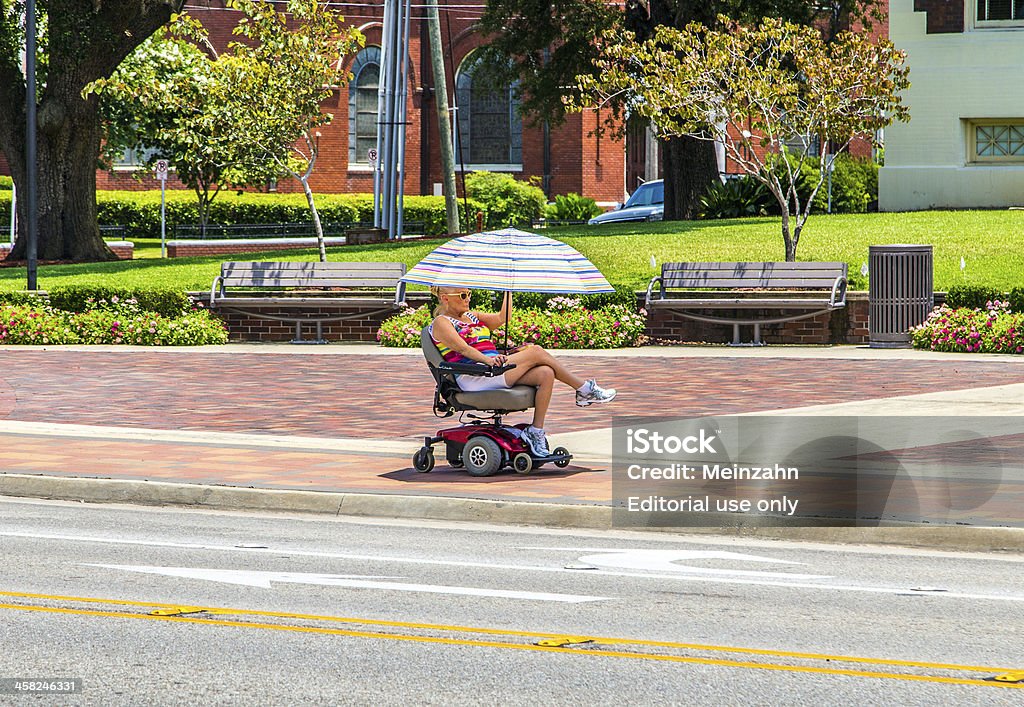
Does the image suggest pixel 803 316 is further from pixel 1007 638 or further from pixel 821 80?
pixel 1007 638

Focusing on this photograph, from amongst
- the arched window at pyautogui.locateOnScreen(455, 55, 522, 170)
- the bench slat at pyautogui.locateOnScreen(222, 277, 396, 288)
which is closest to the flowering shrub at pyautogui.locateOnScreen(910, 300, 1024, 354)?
the bench slat at pyautogui.locateOnScreen(222, 277, 396, 288)

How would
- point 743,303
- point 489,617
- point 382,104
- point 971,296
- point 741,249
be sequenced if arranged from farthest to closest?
point 382,104 → point 741,249 → point 743,303 → point 971,296 → point 489,617

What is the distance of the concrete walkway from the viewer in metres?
11.0

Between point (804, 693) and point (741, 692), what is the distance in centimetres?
24

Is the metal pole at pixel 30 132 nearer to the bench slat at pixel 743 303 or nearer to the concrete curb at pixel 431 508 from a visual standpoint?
the bench slat at pixel 743 303

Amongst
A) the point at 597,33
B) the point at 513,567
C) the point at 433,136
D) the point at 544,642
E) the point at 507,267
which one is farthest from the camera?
the point at 433,136

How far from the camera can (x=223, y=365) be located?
20719mm

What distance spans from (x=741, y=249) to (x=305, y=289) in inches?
315

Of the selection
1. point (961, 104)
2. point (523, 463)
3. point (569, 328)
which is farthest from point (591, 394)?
point (961, 104)

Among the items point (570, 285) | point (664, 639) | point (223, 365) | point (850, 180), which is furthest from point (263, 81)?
point (664, 639)

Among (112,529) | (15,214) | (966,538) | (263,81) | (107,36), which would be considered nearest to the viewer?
(966,538)

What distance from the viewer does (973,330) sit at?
68.5 feet

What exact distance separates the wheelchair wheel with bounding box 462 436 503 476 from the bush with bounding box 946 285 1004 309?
11.9 m

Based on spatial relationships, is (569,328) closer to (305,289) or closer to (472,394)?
(305,289)
